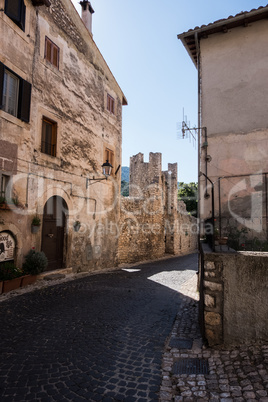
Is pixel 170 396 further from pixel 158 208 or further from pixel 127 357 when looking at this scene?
pixel 158 208

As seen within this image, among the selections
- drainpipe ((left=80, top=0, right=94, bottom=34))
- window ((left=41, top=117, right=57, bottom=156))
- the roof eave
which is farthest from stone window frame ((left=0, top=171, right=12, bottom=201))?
drainpipe ((left=80, top=0, right=94, bottom=34))

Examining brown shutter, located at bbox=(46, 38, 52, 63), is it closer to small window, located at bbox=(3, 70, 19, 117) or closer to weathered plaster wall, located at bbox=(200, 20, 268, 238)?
small window, located at bbox=(3, 70, 19, 117)

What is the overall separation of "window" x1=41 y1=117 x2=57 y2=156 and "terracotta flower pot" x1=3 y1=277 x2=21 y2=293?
4.25 metres

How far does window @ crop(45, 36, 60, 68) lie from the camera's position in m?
9.10

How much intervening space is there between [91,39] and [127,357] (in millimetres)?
12660

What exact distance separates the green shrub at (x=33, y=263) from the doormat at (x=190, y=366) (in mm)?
5416

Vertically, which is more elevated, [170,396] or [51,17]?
[51,17]

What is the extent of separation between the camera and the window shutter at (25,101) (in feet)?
25.4

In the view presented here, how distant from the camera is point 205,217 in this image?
7051mm

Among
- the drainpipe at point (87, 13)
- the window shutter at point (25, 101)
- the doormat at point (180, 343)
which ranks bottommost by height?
the doormat at point (180, 343)

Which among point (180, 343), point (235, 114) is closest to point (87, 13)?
point (235, 114)

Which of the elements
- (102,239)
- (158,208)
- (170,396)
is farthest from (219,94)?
(158,208)

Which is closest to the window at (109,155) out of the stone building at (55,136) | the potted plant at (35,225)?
the stone building at (55,136)

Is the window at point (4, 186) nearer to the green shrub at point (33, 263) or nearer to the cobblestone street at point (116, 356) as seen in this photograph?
the green shrub at point (33, 263)
